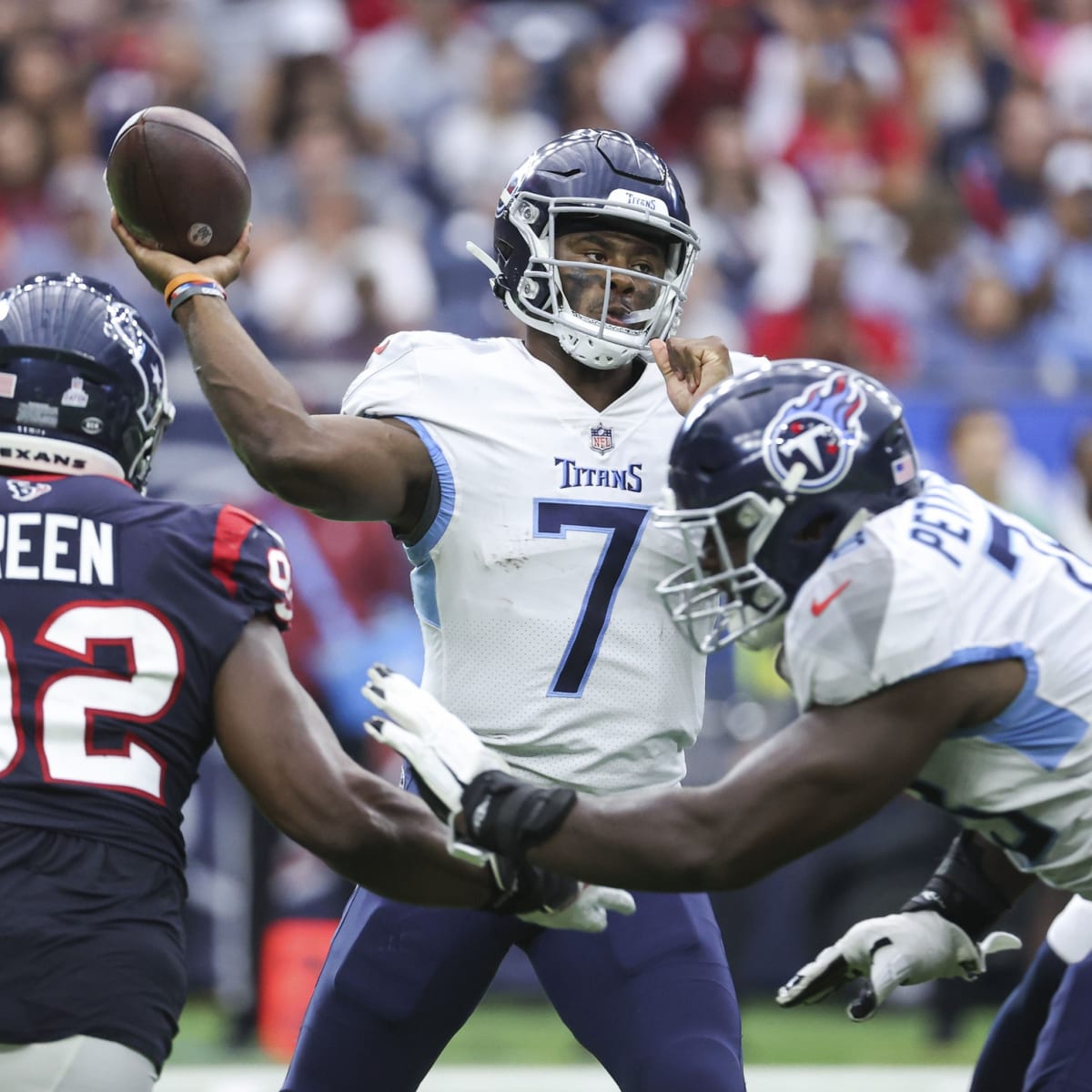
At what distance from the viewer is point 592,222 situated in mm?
3400

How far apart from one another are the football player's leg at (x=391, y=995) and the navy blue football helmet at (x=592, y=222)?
3.36 feet

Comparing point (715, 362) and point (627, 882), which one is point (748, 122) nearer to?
point (715, 362)

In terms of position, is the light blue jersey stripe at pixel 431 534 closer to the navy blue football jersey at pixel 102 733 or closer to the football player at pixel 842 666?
the football player at pixel 842 666

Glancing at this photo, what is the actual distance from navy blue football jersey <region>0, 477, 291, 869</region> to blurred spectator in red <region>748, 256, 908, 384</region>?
4825 mm

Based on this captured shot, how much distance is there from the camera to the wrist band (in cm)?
318

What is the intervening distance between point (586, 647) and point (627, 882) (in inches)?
24.7

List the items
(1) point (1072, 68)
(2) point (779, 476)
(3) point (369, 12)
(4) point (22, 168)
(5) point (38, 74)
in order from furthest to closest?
(3) point (369, 12) < (1) point (1072, 68) < (5) point (38, 74) < (4) point (22, 168) < (2) point (779, 476)

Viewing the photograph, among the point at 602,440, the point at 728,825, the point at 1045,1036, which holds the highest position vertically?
the point at 602,440

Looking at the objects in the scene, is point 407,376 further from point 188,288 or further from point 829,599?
point 829,599

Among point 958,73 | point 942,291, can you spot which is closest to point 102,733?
point 942,291

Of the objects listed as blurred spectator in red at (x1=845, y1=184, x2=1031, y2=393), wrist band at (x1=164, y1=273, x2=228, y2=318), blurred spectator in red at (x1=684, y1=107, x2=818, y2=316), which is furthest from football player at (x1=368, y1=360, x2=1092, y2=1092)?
blurred spectator in red at (x1=684, y1=107, x2=818, y2=316)

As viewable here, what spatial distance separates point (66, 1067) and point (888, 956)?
1.41m

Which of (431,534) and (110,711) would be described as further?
(431,534)

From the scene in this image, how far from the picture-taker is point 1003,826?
9.26 feet
